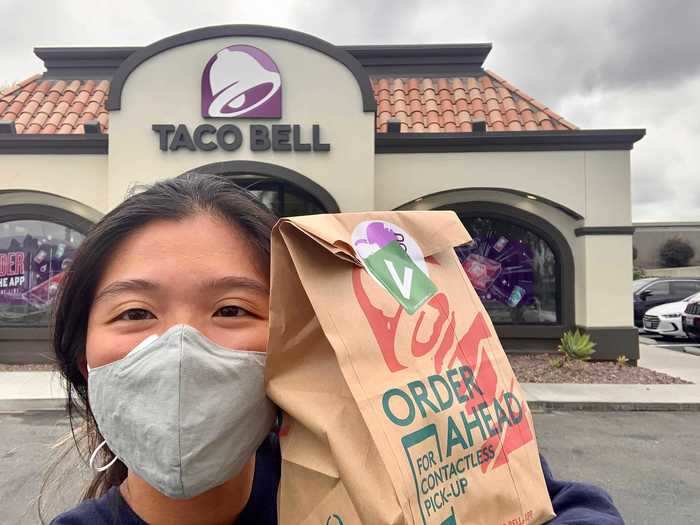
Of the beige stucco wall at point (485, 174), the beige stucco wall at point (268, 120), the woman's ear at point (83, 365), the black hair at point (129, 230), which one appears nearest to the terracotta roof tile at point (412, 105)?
the beige stucco wall at point (485, 174)

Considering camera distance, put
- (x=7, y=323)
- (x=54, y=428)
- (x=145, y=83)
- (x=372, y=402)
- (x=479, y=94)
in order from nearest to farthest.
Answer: (x=372, y=402)
(x=54, y=428)
(x=145, y=83)
(x=7, y=323)
(x=479, y=94)

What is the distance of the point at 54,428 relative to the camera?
20.0 feet

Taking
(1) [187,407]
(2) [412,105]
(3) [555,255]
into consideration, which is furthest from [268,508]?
(2) [412,105]

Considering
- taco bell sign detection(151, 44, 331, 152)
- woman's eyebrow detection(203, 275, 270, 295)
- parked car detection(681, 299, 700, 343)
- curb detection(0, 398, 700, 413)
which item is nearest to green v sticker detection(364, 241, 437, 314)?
woman's eyebrow detection(203, 275, 270, 295)

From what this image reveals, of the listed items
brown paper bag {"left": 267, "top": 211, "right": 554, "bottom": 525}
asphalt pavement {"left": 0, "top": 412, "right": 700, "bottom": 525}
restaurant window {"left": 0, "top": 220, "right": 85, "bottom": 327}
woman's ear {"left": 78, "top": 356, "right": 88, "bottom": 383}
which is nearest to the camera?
brown paper bag {"left": 267, "top": 211, "right": 554, "bottom": 525}

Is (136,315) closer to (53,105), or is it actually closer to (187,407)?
(187,407)

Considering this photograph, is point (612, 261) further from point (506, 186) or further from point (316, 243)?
point (316, 243)

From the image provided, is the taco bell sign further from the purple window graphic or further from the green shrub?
the green shrub

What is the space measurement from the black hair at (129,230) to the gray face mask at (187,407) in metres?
0.22

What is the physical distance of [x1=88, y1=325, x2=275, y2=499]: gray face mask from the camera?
3.40 feet

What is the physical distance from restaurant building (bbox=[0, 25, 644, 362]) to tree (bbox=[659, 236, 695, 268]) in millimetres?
36683

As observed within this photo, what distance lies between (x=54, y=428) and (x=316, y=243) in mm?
6577

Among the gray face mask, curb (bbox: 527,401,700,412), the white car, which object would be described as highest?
the gray face mask

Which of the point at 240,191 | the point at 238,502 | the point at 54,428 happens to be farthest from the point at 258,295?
the point at 54,428
